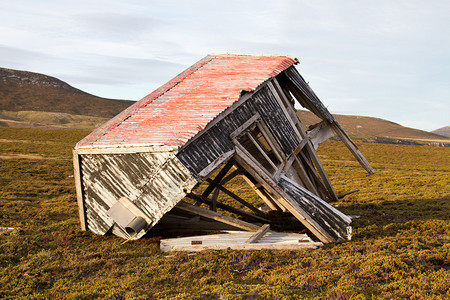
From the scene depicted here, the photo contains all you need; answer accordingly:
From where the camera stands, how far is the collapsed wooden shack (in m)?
9.52

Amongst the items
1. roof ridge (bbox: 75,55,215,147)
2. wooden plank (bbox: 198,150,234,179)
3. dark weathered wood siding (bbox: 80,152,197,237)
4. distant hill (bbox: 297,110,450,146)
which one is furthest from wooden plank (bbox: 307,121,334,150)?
distant hill (bbox: 297,110,450,146)

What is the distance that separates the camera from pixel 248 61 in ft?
50.5

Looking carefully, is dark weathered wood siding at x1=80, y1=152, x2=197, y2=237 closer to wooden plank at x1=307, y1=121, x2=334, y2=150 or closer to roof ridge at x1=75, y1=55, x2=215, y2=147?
roof ridge at x1=75, y1=55, x2=215, y2=147

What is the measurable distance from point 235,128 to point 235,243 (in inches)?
118

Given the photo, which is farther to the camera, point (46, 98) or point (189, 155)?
point (46, 98)

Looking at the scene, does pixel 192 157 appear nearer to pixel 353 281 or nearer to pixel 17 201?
pixel 353 281

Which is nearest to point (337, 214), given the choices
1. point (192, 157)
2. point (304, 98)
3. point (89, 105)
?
point (192, 157)

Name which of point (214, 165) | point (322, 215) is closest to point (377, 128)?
point (322, 215)

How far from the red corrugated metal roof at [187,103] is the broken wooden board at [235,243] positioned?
102 inches

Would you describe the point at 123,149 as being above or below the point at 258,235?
above

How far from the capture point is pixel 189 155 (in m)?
9.49

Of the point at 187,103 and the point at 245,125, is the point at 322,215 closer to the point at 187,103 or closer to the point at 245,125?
the point at 245,125

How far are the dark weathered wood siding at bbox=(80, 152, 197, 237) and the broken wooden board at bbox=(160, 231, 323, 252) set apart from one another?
0.96 m

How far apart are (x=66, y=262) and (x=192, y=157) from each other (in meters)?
3.50
